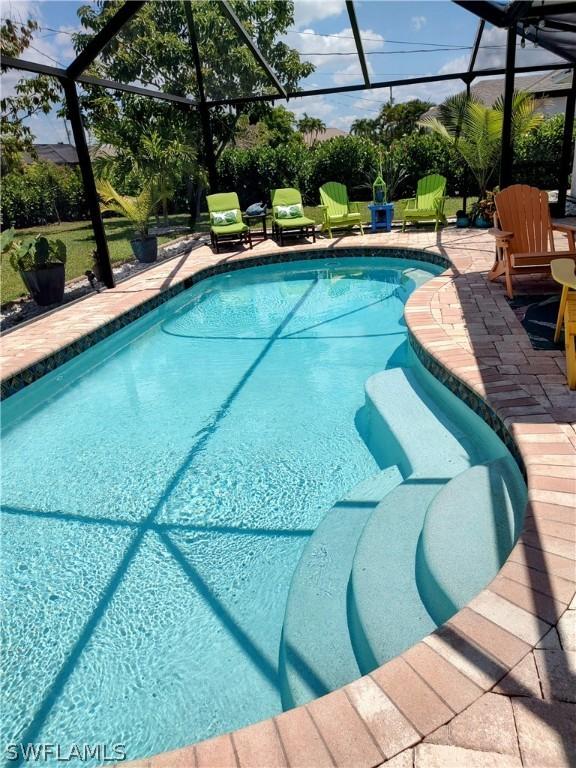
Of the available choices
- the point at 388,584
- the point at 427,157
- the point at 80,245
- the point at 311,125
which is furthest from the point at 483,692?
the point at 311,125

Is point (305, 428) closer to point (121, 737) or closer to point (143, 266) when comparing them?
point (121, 737)

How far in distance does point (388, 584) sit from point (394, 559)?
0.53 ft

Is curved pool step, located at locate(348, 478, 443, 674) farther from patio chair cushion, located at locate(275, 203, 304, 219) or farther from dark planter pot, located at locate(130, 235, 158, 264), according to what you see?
patio chair cushion, located at locate(275, 203, 304, 219)

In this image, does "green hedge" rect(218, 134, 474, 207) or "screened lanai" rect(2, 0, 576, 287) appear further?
"green hedge" rect(218, 134, 474, 207)

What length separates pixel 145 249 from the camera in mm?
9625

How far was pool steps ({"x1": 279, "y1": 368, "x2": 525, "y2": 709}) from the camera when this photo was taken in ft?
6.97

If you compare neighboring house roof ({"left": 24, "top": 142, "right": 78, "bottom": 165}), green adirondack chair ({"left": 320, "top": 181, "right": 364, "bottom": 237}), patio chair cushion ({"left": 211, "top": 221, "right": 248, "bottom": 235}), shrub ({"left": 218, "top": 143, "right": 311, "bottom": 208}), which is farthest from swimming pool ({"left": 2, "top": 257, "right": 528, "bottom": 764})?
neighboring house roof ({"left": 24, "top": 142, "right": 78, "bottom": 165})

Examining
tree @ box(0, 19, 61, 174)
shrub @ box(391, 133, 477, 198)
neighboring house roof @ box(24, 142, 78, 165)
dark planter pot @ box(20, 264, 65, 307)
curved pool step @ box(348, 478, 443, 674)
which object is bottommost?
curved pool step @ box(348, 478, 443, 674)

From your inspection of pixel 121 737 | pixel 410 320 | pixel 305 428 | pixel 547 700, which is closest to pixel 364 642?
pixel 547 700

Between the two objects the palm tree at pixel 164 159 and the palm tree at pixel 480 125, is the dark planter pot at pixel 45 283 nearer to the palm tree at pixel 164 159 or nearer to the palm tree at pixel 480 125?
the palm tree at pixel 164 159

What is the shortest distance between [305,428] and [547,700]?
294cm

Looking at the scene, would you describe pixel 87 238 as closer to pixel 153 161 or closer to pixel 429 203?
pixel 153 161

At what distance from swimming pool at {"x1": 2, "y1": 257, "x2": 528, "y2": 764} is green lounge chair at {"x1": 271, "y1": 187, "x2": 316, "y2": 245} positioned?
14.5 ft

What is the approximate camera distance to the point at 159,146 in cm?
1182
